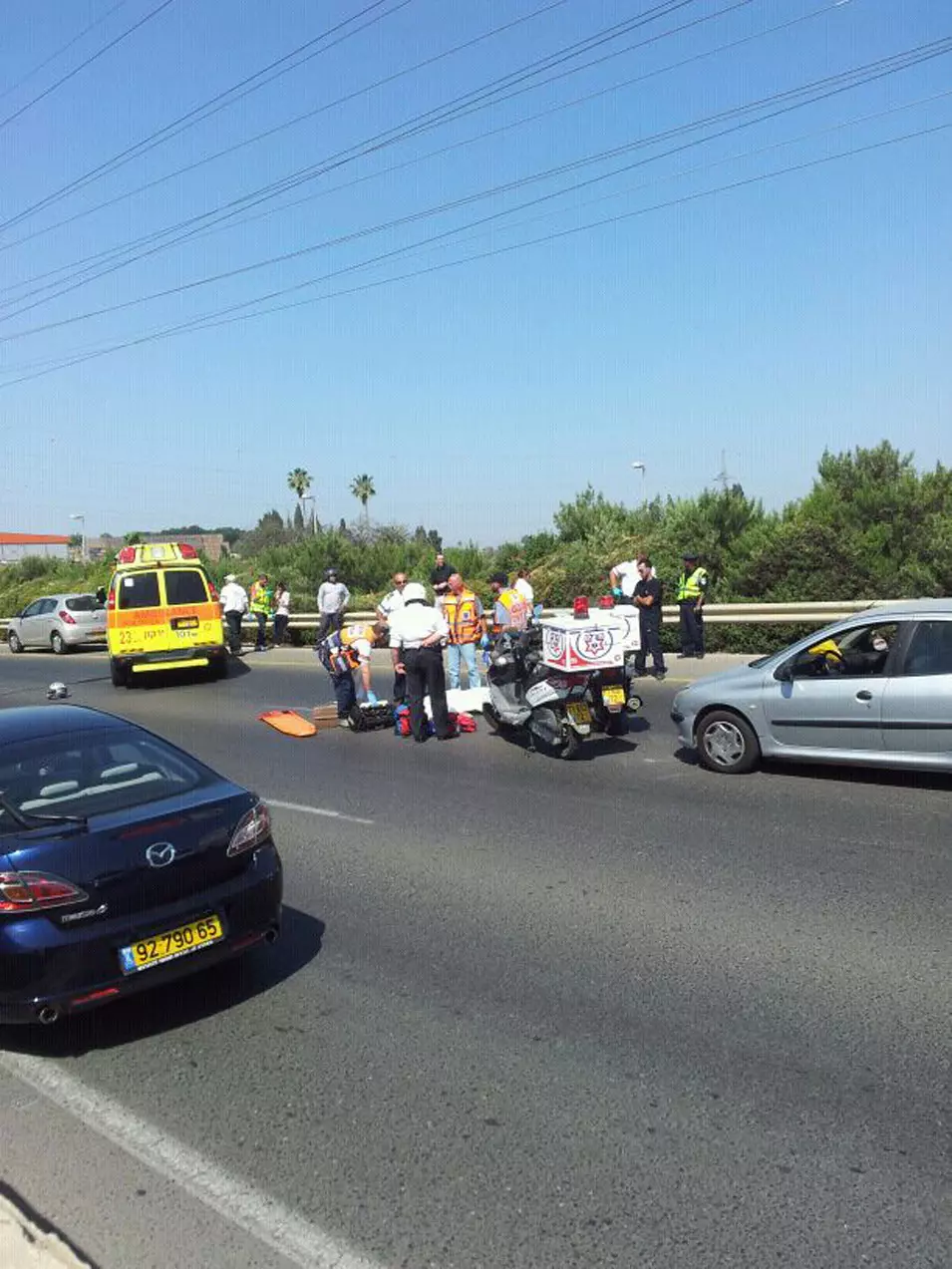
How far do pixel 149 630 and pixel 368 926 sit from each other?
1525cm

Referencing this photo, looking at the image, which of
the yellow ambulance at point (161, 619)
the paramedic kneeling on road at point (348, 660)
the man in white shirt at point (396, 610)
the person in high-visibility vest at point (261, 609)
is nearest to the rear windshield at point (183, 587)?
the yellow ambulance at point (161, 619)

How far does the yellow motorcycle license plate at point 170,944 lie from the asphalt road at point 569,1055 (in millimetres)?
398

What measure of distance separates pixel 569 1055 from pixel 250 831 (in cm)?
184

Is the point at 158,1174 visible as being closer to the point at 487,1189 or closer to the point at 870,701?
the point at 487,1189

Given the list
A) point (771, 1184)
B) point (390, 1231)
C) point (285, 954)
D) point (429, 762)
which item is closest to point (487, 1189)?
point (390, 1231)

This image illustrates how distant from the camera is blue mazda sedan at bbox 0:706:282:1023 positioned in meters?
4.44

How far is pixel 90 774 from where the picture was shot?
214 inches

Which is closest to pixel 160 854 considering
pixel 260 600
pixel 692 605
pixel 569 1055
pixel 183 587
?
pixel 569 1055

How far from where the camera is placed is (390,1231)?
10.9 feet

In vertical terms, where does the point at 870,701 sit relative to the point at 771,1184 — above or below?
above

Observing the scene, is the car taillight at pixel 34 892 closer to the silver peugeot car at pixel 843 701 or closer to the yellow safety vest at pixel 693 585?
the silver peugeot car at pixel 843 701

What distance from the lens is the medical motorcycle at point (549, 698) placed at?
10773 millimetres

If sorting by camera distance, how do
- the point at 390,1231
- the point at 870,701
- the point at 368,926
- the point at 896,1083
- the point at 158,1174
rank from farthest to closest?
the point at 870,701
the point at 368,926
the point at 896,1083
the point at 158,1174
the point at 390,1231

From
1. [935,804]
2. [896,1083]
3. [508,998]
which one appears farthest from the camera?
[935,804]
